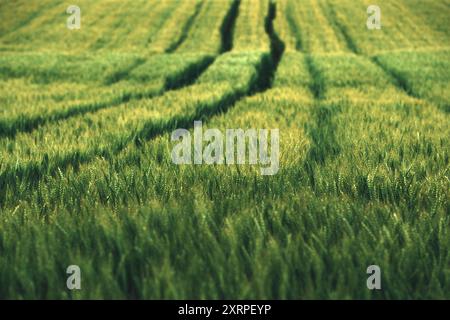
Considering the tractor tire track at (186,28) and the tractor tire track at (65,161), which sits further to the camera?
the tractor tire track at (186,28)

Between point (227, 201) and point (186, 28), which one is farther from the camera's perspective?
point (186, 28)

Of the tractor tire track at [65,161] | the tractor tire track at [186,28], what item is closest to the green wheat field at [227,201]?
the tractor tire track at [65,161]

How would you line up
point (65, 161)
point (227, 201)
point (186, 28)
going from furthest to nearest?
point (186, 28), point (65, 161), point (227, 201)

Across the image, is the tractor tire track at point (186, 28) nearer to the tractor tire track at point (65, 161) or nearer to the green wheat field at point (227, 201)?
the green wheat field at point (227, 201)

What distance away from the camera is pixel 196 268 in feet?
4.36

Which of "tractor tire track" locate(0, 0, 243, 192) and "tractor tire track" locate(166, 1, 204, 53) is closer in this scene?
Answer: "tractor tire track" locate(0, 0, 243, 192)

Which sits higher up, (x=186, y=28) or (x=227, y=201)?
(x=186, y=28)

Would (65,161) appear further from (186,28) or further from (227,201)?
(186,28)

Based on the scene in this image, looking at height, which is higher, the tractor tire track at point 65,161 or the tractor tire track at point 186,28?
the tractor tire track at point 186,28

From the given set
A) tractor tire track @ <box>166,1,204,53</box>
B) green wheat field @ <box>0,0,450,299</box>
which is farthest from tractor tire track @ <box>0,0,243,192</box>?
tractor tire track @ <box>166,1,204,53</box>

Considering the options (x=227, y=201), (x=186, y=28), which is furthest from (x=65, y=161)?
(x=186, y=28)

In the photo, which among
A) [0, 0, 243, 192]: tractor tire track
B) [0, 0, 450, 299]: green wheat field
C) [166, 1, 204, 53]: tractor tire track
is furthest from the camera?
[166, 1, 204, 53]: tractor tire track

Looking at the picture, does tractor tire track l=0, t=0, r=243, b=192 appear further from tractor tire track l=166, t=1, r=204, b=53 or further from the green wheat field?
tractor tire track l=166, t=1, r=204, b=53

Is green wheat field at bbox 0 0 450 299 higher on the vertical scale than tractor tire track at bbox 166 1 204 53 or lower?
lower
